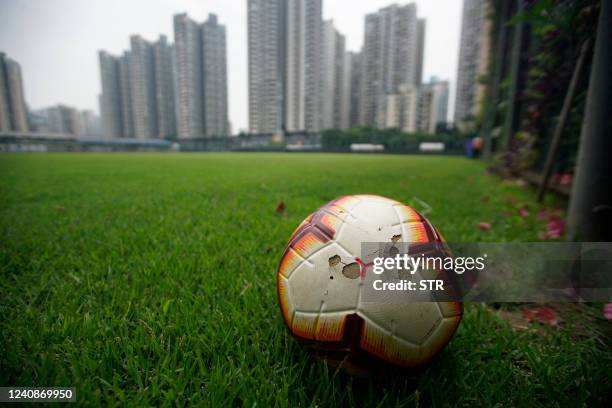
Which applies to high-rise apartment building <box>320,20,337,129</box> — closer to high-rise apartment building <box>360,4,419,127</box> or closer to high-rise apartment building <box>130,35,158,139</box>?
high-rise apartment building <box>360,4,419,127</box>

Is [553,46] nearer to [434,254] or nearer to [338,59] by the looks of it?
[434,254]

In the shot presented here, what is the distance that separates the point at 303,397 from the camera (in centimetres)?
95

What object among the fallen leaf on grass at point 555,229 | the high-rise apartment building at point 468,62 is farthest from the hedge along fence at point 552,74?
the high-rise apartment building at point 468,62

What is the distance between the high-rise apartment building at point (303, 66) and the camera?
213 feet

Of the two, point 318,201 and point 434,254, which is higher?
point 434,254

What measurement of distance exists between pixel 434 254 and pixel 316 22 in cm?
7498

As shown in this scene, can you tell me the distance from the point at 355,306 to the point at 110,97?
73181 millimetres

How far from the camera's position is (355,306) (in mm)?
955

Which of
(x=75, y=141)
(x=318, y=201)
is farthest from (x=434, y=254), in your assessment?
(x=75, y=141)

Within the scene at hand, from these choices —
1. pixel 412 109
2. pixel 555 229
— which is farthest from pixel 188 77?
pixel 555 229

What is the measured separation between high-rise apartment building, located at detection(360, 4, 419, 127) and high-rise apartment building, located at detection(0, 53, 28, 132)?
76.7 metres

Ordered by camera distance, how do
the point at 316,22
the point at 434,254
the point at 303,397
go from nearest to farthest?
the point at 303,397 → the point at 434,254 → the point at 316,22

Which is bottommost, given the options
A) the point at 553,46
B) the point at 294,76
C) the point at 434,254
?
the point at 434,254

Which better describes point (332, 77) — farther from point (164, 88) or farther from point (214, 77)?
point (164, 88)
